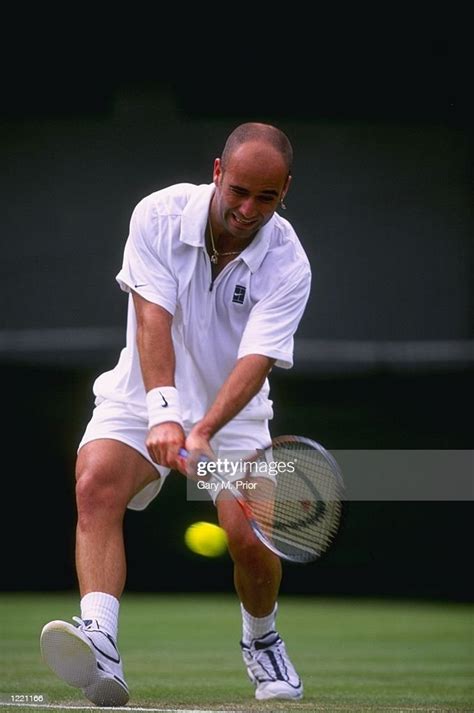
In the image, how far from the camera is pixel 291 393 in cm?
610

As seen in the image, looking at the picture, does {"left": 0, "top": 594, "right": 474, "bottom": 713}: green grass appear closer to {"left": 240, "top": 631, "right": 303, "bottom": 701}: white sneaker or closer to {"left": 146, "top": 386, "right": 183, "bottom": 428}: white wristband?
{"left": 240, "top": 631, "right": 303, "bottom": 701}: white sneaker

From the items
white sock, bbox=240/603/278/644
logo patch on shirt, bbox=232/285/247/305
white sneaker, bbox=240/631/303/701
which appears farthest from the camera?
white sock, bbox=240/603/278/644

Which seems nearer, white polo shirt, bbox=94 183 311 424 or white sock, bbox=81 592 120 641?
white sock, bbox=81 592 120 641

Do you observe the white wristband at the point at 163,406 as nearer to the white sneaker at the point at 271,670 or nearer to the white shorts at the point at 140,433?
the white shorts at the point at 140,433

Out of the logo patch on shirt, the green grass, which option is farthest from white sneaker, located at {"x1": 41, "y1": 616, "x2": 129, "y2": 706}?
the logo patch on shirt

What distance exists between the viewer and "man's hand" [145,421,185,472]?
317cm

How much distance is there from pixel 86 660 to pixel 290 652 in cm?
211

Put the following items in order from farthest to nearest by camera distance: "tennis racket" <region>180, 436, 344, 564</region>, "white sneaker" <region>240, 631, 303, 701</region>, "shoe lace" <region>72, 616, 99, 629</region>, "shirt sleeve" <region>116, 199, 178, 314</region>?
"white sneaker" <region>240, 631, 303, 701</region>, "shirt sleeve" <region>116, 199, 178, 314</region>, "tennis racket" <region>180, 436, 344, 564</region>, "shoe lace" <region>72, 616, 99, 629</region>

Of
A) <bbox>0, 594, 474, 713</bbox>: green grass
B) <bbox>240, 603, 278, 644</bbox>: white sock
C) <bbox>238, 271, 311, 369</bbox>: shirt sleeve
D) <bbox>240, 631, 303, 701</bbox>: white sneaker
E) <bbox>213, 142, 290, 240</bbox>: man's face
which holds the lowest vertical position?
<bbox>0, 594, 474, 713</bbox>: green grass

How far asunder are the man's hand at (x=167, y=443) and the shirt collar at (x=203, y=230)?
47cm

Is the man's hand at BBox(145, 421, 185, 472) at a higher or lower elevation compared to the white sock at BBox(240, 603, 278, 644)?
higher

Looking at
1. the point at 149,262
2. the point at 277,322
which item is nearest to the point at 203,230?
the point at 149,262

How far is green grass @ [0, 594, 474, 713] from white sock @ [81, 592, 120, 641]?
284 mm

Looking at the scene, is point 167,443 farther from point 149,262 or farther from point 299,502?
point 149,262
